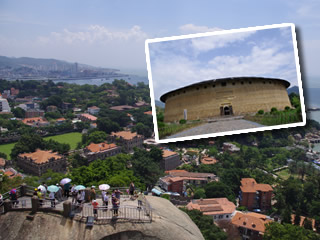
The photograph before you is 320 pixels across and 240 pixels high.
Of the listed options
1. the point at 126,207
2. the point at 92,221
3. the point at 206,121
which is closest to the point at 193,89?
the point at 206,121

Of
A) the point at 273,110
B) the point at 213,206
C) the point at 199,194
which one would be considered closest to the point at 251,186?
the point at 199,194

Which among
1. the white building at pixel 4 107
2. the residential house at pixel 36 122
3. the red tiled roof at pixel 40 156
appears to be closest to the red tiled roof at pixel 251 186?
the red tiled roof at pixel 40 156

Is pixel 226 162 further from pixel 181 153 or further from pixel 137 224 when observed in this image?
pixel 137 224

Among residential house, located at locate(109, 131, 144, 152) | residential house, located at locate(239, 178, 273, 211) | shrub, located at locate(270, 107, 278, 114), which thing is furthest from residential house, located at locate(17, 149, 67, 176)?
shrub, located at locate(270, 107, 278, 114)

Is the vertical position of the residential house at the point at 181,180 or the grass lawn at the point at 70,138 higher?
the grass lawn at the point at 70,138

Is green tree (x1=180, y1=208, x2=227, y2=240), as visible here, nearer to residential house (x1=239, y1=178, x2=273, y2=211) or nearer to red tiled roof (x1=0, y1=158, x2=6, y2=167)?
residential house (x1=239, y1=178, x2=273, y2=211)

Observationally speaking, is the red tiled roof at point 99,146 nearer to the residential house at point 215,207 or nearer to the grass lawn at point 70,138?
the grass lawn at point 70,138
